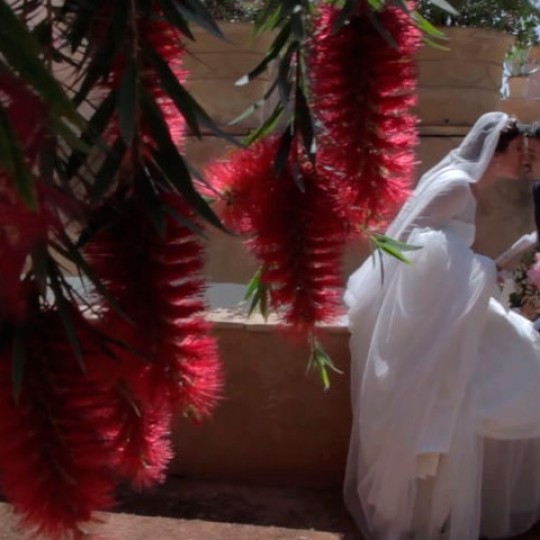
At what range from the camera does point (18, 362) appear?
99 cm

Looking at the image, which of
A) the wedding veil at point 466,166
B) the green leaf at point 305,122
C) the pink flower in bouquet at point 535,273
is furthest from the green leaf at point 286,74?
the pink flower in bouquet at point 535,273

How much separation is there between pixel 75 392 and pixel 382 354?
9.15ft

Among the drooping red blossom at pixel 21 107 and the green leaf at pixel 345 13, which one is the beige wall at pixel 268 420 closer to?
the green leaf at pixel 345 13

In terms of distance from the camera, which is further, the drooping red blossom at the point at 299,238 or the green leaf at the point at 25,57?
the drooping red blossom at the point at 299,238

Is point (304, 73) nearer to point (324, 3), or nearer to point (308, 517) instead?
point (324, 3)

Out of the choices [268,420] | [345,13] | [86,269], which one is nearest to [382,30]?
[345,13]

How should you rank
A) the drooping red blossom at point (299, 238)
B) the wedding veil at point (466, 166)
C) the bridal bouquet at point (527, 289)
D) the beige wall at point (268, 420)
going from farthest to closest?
the bridal bouquet at point (527, 289)
the beige wall at point (268, 420)
the wedding veil at point (466, 166)
the drooping red blossom at point (299, 238)

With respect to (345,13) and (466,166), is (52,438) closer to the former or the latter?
(345,13)

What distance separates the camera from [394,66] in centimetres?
124

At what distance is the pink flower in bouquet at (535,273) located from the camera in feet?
13.5

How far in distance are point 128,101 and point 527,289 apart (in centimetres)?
356

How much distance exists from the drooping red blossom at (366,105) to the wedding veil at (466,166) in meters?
2.50

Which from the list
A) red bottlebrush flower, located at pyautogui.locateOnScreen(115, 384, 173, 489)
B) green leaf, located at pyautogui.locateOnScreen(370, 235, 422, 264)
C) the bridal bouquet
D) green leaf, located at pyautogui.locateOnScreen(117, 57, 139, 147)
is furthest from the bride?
green leaf, located at pyautogui.locateOnScreen(117, 57, 139, 147)

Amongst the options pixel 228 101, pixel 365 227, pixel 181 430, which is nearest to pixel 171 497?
pixel 181 430
